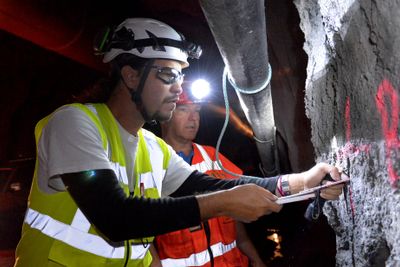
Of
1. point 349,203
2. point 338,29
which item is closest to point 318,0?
point 338,29

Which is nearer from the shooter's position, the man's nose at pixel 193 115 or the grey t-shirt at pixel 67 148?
the grey t-shirt at pixel 67 148

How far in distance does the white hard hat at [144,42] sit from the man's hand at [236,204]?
38.3 inches

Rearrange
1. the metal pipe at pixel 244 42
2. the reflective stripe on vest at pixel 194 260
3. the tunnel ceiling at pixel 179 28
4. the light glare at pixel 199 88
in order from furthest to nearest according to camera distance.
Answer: the light glare at pixel 199 88 → the tunnel ceiling at pixel 179 28 → the reflective stripe on vest at pixel 194 260 → the metal pipe at pixel 244 42

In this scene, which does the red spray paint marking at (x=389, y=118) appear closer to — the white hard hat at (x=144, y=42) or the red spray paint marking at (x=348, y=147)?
the red spray paint marking at (x=348, y=147)

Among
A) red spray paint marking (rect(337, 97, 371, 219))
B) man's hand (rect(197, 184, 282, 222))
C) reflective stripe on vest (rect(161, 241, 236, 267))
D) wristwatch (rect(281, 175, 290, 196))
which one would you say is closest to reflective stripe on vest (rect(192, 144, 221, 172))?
reflective stripe on vest (rect(161, 241, 236, 267))

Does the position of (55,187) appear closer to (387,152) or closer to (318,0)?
(387,152)

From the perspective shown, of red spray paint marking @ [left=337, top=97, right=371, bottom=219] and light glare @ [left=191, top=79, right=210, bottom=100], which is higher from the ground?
light glare @ [left=191, top=79, right=210, bottom=100]

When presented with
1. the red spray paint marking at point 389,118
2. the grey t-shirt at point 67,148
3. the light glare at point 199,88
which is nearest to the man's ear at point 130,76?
the grey t-shirt at point 67,148

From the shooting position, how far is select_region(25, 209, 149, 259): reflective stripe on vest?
1646 mm

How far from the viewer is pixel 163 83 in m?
2.02

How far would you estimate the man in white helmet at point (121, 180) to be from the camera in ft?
4.88

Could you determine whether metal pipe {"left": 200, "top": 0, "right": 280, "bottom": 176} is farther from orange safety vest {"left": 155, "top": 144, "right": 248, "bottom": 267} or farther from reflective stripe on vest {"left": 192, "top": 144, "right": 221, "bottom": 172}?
orange safety vest {"left": 155, "top": 144, "right": 248, "bottom": 267}

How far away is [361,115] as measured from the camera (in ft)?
4.23

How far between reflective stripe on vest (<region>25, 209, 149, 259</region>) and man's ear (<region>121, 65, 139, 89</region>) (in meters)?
0.82
